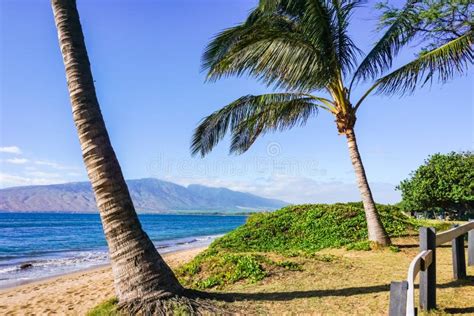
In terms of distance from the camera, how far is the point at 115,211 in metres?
5.59

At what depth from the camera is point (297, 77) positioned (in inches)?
403

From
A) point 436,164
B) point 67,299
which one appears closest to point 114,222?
point 67,299

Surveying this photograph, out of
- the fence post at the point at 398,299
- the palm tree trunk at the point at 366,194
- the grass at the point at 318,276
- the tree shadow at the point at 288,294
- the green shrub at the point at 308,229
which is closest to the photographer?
the fence post at the point at 398,299

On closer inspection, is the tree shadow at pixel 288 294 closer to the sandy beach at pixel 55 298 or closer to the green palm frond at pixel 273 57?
the sandy beach at pixel 55 298

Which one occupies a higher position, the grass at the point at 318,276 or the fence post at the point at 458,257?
the fence post at the point at 458,257

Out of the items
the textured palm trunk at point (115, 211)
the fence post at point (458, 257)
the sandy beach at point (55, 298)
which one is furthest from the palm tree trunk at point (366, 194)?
the sandy beach at point (55, 298)

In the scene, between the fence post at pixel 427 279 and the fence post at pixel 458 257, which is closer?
the fence post at pixel 427 279

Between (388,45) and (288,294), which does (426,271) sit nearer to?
(288,294)

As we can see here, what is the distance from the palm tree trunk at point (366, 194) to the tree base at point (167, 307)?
7064 mm

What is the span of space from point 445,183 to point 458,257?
21.7 meters

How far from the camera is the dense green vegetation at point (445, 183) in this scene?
2516 cm

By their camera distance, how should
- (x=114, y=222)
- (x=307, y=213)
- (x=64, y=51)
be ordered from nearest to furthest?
(x=114, y=222), (x=64, y=51), (x=307, y=213)

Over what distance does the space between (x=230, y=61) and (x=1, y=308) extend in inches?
326

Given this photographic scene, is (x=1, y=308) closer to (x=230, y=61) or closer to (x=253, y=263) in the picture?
(x=253, y=263)
